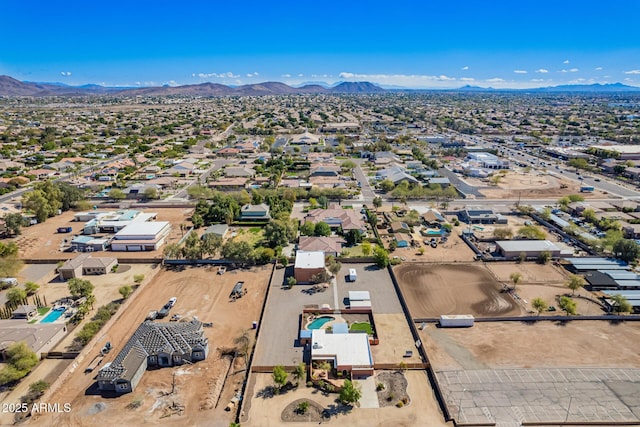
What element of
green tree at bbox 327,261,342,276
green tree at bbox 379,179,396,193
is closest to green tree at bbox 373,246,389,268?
green tree at bbox 327,261,342,276

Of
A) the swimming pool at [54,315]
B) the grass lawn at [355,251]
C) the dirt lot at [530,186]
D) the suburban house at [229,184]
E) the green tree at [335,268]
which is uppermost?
the suburban house at [229,184]

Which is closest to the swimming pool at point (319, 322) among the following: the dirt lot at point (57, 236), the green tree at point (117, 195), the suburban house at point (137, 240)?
the dirt lot at point (57, 236)

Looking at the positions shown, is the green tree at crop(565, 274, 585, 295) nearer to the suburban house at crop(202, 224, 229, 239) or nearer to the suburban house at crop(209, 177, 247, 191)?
the suburban house at crop(202, 224, 229, 239)

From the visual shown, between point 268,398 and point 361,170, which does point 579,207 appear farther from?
point 268,398

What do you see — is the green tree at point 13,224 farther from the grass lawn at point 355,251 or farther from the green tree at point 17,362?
the grass lawn at point 355,251

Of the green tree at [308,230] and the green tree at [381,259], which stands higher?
the green tree at [308,230]

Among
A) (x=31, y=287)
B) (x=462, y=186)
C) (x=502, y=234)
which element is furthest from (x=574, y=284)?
(x=31, y=287)

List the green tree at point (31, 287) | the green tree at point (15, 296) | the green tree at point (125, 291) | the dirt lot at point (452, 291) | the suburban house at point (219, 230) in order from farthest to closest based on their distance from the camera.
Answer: the suburban house at point (219, 230), the green tree at point (31, 287), the green tree at point (125, 291), the dirt lot at point (452, 291), the green tree at point (15, 296)
